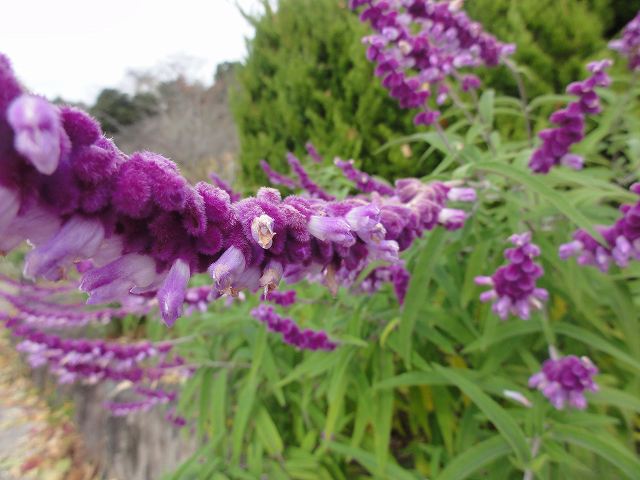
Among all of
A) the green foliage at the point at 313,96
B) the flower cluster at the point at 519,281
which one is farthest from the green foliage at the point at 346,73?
the flower cluster at the point at 519,281

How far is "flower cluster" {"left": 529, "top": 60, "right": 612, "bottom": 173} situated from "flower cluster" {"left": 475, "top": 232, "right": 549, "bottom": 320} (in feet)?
1.30

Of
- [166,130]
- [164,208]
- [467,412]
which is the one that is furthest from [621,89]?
[166,130]

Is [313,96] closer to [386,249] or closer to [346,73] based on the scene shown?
[346,73]

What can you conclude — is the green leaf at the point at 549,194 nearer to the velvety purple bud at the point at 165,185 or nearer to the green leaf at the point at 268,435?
the velvety purple bud at the point at 165,185

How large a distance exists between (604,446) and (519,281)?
60cm

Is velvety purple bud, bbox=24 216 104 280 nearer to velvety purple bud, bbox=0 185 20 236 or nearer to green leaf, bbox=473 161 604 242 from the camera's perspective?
velvety purple bud, bbox=0 185 20 236

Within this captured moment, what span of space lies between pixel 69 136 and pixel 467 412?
80.4 inches

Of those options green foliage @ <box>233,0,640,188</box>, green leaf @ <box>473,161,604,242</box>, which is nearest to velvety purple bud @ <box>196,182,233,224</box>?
green leaf @ <box>473,161,604,242</box>

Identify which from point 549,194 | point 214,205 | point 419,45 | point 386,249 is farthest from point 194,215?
point 419,45

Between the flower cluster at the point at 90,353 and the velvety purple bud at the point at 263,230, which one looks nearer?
the velvety purple bud at the point at 263,230

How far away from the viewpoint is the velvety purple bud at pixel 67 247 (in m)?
0.56

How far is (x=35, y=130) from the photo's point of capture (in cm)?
45

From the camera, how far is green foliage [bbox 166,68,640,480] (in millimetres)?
1605

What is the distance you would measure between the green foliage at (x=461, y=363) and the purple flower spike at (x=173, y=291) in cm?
110
